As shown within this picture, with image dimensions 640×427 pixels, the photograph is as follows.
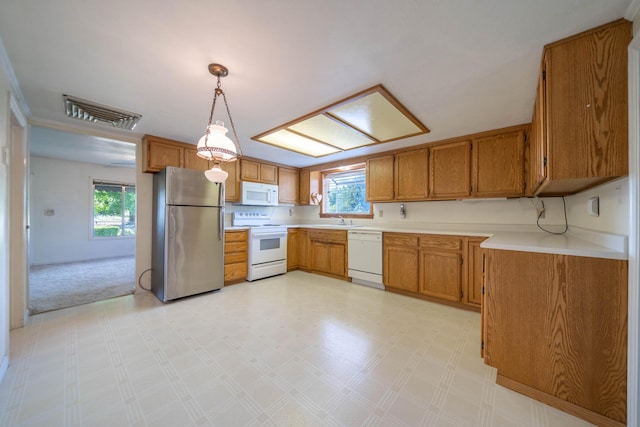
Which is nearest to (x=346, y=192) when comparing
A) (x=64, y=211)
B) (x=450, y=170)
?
(x=450, y=170)

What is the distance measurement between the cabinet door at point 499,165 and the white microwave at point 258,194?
3252 millimetres

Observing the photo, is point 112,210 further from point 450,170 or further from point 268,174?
point 450,170

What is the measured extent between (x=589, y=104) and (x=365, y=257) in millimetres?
2774

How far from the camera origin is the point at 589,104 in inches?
49.9

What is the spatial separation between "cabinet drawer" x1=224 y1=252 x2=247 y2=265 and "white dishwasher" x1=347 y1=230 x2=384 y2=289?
1.73m

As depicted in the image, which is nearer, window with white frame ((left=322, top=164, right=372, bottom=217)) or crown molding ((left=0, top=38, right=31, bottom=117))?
crown molding ((left=0, top=38, right=31, bottom=117))

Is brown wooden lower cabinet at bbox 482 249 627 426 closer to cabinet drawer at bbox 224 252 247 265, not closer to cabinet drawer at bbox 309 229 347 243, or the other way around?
cabinet drawer at bbox 309 229 347 243

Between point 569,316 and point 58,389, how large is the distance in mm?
3129

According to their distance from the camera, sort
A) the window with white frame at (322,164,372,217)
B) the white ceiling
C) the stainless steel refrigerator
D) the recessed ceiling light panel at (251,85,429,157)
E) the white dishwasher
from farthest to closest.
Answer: the window with white frame at (322,164,372,217)
the white dishwasher
the stainless steel refrigerator
the recessed ceiling light panel at (251,85,429,157)
the white ceiling

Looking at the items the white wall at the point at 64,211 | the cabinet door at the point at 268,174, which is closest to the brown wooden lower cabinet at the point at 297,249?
the cabinet door at the point at 268,174

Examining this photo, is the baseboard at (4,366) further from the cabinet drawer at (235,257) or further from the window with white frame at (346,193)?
the window with white frame at (346,193)

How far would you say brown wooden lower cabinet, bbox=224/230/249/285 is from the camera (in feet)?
11.8

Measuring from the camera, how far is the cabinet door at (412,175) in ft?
10.9

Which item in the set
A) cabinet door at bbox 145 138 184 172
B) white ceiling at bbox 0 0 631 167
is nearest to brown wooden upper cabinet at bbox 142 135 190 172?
cabinet door at bbox 145 138 184 172
